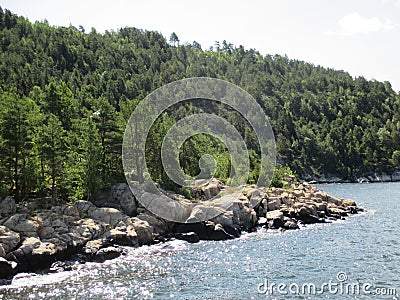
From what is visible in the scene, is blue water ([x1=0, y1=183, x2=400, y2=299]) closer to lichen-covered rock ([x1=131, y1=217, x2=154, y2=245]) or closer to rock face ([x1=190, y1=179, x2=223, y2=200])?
lichen-covered rock ([x1=131, y1=217, x2=154, y2=245])

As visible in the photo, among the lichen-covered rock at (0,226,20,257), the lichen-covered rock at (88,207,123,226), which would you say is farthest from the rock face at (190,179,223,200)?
the lichen-covered rock at (0,226,20,257)

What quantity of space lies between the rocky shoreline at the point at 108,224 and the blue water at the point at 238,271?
1.96m

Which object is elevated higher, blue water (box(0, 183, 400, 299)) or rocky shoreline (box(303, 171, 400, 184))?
rocky shoreline (box(303, 171, 400, 184))

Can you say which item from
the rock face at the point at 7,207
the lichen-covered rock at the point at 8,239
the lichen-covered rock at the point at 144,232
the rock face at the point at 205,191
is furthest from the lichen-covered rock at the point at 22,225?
the rock face at the point at 205,191

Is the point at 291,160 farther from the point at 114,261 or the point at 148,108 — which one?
the point at 114,261

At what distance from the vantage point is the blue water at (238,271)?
31.3m

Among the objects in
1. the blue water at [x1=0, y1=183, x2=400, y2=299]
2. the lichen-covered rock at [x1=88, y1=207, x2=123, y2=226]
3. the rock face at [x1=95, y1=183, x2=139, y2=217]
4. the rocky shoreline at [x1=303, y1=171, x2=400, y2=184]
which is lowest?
the blue water at [x1=0, y1=183, x2=400, y2=299]

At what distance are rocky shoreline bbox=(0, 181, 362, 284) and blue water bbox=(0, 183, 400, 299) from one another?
1.96m

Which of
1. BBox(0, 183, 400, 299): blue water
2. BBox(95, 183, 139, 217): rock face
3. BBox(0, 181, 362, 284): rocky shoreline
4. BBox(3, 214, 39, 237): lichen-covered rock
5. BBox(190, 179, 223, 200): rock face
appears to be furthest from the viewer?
BBox(190, 179, 223, 200): rock face

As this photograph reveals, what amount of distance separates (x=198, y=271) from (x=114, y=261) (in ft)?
27.6

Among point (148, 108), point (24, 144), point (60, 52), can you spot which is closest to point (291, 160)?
point (60, 52)

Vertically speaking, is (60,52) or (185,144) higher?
(60,52)

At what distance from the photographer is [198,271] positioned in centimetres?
3706

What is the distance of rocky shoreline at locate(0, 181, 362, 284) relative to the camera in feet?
126
